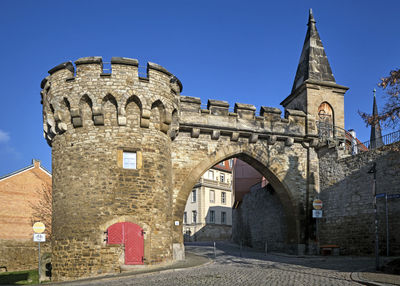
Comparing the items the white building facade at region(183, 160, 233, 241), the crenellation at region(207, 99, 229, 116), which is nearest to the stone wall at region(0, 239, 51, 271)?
the crenellation at region(207, 99, 229, 116)

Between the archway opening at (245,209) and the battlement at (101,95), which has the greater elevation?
the battlement at (101,95)

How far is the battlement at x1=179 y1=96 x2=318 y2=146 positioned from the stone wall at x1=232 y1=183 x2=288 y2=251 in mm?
4169

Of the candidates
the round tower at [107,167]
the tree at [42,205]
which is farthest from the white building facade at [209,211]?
the round tower at [107,167]

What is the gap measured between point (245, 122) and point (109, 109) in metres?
5.99

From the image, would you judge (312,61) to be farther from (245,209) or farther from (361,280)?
(361,280)

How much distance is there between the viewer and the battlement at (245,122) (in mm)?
16109

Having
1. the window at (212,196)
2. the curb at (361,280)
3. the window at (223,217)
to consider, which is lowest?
the window at (223,217)

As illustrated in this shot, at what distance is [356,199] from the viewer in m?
15.7

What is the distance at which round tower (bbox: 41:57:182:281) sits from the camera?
12641 mm

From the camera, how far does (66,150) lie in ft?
44.6

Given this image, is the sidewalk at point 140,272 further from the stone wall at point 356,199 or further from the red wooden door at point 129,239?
the stone wall at point 356,199

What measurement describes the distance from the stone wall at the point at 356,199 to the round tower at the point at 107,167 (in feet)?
23.4

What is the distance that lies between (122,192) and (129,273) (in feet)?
8.54

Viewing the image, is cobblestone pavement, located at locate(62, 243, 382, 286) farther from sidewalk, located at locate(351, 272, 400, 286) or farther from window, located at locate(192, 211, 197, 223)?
window, located at locate(192, 211, 197, 223)
